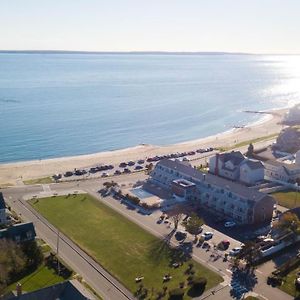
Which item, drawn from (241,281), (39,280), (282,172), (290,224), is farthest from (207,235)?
(282,172)

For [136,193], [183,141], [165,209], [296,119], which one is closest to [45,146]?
[183,141]

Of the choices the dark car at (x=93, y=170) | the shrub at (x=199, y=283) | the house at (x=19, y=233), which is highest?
the house at (x=19, y=233)

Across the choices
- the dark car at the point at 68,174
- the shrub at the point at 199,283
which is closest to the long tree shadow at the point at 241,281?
the shrub at the point at 199,283

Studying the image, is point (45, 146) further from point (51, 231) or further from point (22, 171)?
point (51, 231)

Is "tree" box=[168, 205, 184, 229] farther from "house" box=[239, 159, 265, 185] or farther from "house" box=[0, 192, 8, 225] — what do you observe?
"house" box=[0, 192, 8, 225]

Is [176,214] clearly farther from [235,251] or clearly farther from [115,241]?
[235,251]

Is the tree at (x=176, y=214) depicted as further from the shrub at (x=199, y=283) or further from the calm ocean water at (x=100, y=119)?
the calm ocean water at (x=100, y=119)

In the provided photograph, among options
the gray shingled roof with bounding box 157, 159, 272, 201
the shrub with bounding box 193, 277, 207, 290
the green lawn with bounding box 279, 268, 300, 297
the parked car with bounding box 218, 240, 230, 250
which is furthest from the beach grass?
the green lawn with bounding box 279, 268, 300, 297
